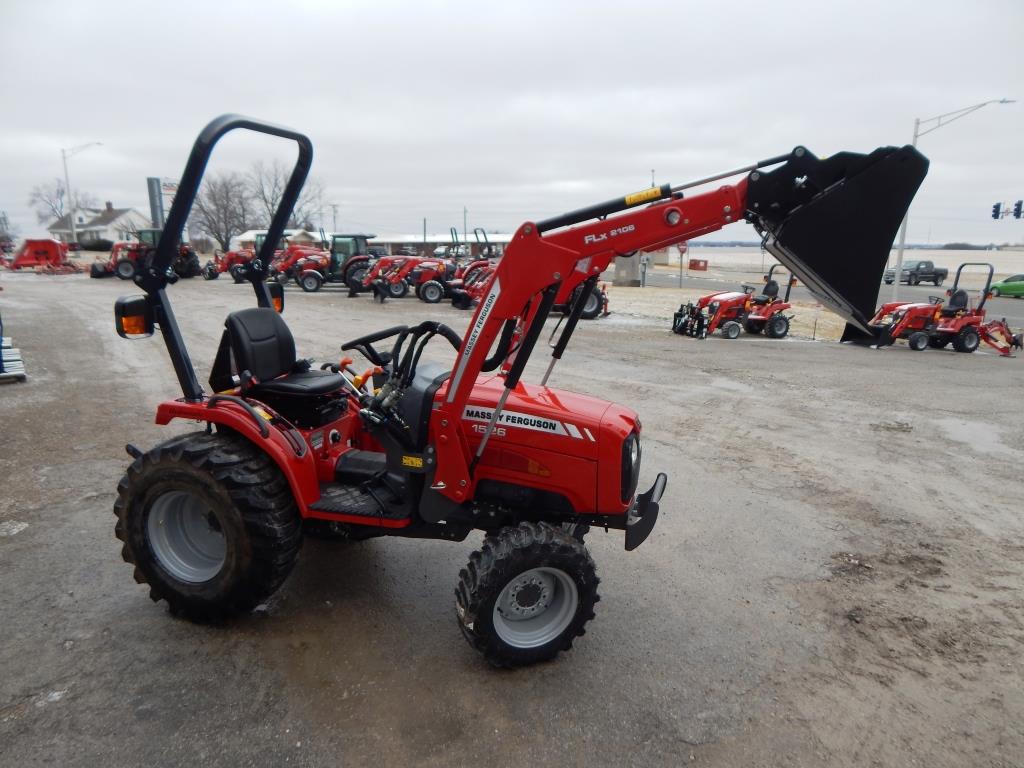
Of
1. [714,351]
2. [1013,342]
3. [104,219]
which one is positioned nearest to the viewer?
[714,351]

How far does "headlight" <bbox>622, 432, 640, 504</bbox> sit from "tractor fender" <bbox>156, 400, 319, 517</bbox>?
1620 mm

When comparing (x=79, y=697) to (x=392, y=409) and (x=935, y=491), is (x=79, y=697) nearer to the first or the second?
(x=392, y=409)

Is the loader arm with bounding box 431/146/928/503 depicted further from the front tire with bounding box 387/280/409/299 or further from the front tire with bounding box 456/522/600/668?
the front tire with bounding box 387/280/409/299

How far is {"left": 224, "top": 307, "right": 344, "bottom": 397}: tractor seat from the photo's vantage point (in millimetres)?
3475

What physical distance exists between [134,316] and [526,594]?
2404mm

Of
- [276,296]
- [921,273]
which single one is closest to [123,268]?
[276,296]

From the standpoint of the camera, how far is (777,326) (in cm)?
1541

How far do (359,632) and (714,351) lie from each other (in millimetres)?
11028

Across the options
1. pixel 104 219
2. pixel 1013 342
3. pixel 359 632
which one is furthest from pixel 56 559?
pixel 104 219

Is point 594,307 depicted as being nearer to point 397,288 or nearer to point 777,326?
point 777,326

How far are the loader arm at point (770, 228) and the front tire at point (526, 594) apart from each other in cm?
82

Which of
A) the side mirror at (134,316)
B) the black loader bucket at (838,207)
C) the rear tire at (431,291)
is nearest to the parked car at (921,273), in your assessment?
the rear tire at (431,291)

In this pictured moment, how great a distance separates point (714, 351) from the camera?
13.0m

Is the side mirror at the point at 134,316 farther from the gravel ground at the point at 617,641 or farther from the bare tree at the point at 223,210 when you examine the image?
the bare tree at the point at 223,210
